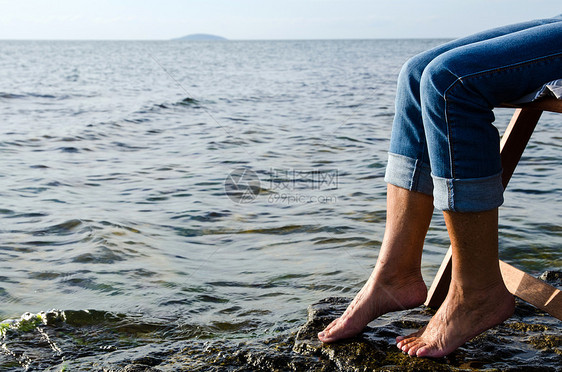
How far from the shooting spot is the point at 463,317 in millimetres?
1715

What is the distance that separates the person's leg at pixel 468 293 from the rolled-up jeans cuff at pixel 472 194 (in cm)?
3

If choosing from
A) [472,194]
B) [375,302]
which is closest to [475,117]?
[472,194]

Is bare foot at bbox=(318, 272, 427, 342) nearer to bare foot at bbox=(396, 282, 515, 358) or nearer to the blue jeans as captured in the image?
bare foot at bbox=(396, 282, 515, 358)

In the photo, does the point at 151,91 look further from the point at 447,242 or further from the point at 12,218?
the point at 447,242

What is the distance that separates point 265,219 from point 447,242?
1383mm

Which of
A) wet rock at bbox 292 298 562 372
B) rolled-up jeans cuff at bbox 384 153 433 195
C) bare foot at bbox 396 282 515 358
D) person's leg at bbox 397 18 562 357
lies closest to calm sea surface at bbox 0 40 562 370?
wet rock at bbox 292 298 562 372

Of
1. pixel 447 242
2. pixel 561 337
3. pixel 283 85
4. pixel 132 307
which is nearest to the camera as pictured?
pixel 561 337

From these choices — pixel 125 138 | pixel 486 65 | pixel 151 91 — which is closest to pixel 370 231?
pixel 486 65

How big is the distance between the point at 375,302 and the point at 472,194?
578 mm

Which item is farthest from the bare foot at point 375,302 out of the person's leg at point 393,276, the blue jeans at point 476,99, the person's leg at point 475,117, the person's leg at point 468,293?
the blue jeans at point 476,99

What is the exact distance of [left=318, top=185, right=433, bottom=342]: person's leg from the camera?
5.96 feet

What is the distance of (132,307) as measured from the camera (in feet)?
8.69

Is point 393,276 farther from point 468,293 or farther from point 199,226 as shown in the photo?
point 199,226

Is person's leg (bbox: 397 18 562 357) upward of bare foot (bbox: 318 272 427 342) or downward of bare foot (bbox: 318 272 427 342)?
upward
